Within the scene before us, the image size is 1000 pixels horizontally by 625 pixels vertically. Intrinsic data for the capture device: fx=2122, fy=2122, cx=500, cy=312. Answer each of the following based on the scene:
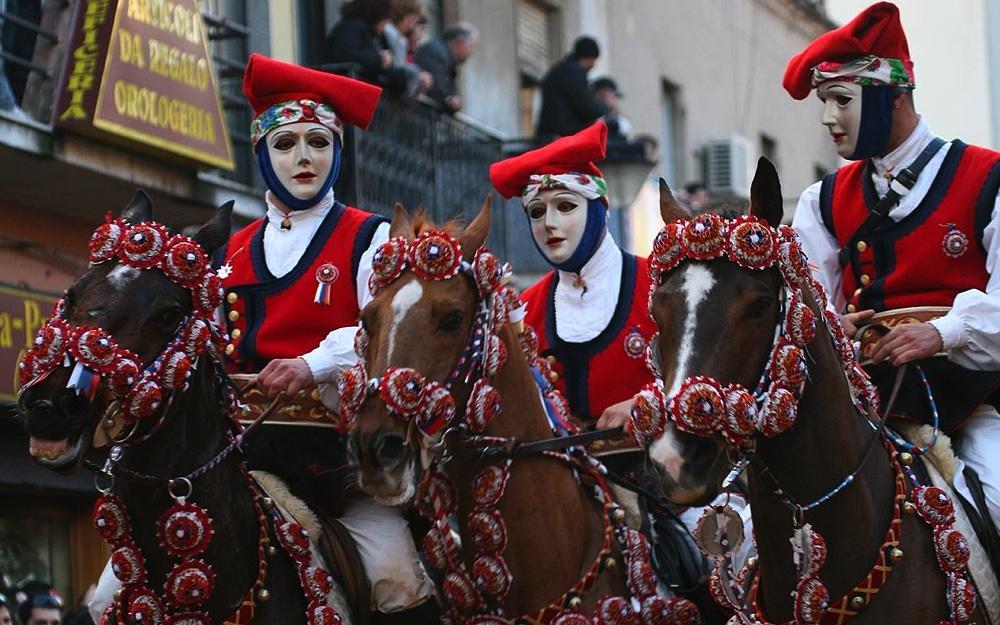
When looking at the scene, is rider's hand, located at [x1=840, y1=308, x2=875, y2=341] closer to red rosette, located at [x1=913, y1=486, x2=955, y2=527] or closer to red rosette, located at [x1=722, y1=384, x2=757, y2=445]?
red rosette, located at [x1=913, y1=486, x2=955, y2=527]

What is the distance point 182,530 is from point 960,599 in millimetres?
2708

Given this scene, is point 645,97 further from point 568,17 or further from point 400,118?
point 400,118

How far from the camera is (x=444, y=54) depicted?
20.3m

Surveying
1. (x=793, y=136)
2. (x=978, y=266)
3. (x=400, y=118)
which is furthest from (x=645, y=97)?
(x=978, y=266)

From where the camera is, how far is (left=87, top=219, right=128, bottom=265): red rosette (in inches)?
298

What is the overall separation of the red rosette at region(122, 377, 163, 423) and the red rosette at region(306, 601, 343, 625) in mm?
1011

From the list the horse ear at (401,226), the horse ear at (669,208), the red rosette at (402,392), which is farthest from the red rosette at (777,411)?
the horse ear at (401,226)

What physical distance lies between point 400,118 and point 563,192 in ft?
33.9

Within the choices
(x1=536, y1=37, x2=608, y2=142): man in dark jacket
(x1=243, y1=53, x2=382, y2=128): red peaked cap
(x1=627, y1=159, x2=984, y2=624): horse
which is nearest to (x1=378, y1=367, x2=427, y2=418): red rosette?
(x1=627, y1=159, x2=984, y2=624): horse

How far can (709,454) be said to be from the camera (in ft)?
21.2

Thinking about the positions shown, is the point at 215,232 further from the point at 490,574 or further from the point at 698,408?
the point at 698,408

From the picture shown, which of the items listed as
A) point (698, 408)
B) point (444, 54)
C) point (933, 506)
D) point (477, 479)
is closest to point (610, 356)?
point (477, 479)

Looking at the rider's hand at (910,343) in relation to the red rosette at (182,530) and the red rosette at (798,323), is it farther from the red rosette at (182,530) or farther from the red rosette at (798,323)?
the red rosette at (182,530)

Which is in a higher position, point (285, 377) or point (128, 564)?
point (285, 377)
